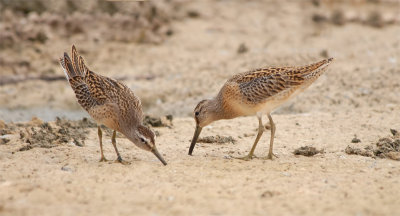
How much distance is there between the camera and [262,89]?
26.5ft

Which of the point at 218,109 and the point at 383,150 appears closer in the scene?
the point at 383,150

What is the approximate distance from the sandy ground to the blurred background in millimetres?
44

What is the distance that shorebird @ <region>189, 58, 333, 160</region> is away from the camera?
8.10 metres

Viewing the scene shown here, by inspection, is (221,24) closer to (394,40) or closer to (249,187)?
(394,40)

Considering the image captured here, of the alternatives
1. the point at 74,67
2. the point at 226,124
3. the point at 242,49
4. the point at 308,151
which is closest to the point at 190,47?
the point at 242,49

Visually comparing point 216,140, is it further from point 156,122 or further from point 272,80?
point 272,80

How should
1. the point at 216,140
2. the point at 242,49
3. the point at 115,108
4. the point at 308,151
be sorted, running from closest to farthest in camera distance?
the point at 115,108
the point at 308,151
the point at 216,140
the point at 242,49

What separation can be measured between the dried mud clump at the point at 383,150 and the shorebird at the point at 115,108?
111 inches

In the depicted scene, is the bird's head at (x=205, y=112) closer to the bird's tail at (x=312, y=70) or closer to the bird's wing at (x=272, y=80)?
the bird's wing at (x=272, y=80)

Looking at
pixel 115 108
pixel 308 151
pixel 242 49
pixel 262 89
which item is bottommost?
pixel 308 151

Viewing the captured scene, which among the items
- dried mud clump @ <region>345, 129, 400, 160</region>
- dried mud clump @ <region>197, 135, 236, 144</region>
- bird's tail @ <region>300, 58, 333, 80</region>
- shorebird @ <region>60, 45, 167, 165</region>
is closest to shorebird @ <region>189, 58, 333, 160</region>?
bird's tail @ <region>300, 58, 333, 80</region>

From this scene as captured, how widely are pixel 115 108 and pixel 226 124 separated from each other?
2.79 meters

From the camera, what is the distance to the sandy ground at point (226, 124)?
6.23 m

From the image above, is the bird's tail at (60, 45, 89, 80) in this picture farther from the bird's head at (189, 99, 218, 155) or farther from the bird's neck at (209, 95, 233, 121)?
the bird's neck at (209, 95, 233, 121)
